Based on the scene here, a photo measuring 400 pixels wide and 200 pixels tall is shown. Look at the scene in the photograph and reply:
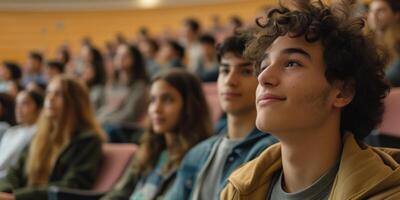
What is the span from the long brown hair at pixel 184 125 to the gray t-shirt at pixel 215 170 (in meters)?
0.23

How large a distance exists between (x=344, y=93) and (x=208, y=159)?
444mm

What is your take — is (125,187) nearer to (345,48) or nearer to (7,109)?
(345,48)

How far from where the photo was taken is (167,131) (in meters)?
1.35

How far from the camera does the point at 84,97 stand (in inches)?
65.7

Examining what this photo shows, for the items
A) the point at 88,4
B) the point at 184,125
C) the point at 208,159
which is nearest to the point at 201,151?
the point at 208,159

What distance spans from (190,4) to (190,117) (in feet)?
19.3

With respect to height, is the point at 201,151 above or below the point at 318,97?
below

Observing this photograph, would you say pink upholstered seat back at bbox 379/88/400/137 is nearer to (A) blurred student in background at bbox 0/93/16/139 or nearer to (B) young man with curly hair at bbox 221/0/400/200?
(B) young man with curly hair at bbox 221/0/400/200

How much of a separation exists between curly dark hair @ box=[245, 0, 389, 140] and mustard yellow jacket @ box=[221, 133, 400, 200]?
53 mm

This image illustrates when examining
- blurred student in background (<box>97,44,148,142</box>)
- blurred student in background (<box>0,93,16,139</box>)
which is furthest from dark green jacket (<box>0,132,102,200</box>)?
blurred student in background (<box>97,44,148,142</box>)

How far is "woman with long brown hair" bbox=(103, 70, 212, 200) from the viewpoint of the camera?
1.32 metres

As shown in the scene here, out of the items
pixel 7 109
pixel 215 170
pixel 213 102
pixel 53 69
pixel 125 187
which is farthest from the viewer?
pixel 53 69

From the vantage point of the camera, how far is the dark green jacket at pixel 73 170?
150 centimetres

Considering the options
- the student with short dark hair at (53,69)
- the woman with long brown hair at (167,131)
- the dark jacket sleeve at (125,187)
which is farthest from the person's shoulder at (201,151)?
the student with short dark hair at (53,69)
